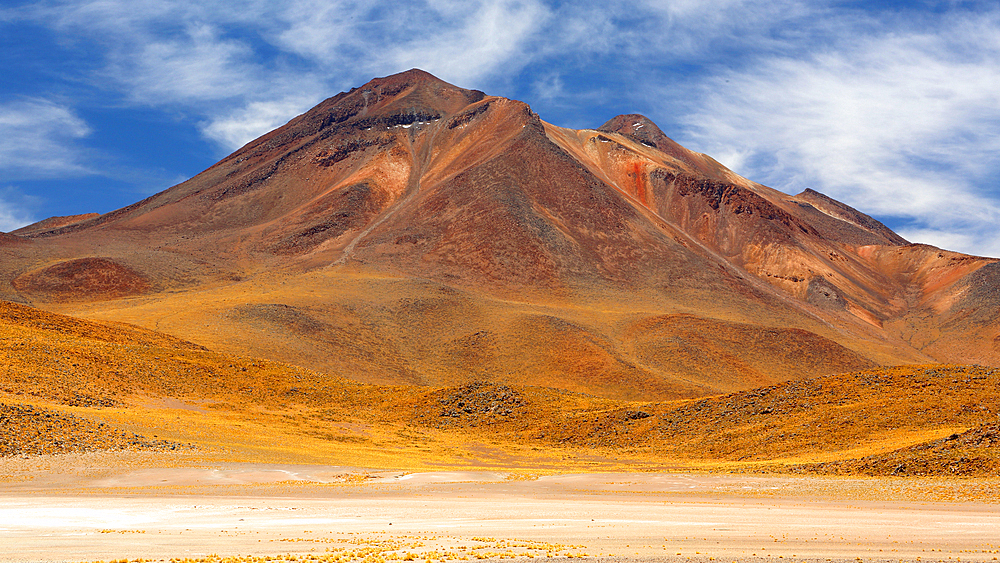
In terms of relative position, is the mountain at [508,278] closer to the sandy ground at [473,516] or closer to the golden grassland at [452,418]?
the golden grassland at [452,418]

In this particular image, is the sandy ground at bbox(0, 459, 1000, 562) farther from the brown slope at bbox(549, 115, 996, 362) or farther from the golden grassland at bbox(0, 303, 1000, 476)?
the brown slope at bbox(549, 115, 996, 362)

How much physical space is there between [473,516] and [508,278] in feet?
Answer: 368

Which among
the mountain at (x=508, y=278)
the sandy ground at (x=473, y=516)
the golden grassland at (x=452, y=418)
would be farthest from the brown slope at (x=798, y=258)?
the sandy ground at (x=473, y=516)

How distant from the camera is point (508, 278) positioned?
445 feet

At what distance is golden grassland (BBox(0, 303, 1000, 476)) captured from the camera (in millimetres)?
37344

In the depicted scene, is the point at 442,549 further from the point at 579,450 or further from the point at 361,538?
the point at 579,450

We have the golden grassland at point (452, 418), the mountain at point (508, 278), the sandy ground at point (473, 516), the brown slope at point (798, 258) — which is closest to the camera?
the sandy ground at point (473, 516)

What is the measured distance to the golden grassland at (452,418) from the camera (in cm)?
3734

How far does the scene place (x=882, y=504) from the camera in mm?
26656

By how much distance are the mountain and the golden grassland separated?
80.6ft

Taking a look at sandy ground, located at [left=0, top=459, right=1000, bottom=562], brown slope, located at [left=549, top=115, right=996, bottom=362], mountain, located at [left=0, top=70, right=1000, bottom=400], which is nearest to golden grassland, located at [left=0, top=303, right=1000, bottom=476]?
sandy ground, located at [left=0, top=459, right=1000, bottom=562]

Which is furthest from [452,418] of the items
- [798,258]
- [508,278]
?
[798,258]

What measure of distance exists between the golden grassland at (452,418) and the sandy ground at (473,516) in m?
5.18

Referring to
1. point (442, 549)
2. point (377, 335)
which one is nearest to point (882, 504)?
point (442, 549)
